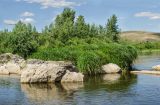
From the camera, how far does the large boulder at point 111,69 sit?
70.9 meters

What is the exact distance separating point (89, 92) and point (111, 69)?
24.0 meters

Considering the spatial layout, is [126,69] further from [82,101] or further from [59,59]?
[82,101]

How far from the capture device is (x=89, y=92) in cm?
4791

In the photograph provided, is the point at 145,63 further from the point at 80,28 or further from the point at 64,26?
the point at 64,26

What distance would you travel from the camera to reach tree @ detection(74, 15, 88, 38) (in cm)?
10312

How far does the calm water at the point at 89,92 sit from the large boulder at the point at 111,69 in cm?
817

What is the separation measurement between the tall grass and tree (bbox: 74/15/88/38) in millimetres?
23667

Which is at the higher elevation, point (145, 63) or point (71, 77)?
point (145, 63)

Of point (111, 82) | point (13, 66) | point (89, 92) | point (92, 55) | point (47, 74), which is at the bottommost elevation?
point (89, 92)

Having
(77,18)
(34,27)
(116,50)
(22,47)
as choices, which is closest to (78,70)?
(116,50)

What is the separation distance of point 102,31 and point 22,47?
5572 cm

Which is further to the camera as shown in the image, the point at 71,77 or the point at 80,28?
the point at 80,28

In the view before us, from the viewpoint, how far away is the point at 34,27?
12256cm

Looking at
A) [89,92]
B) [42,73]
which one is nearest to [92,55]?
[42,73]
